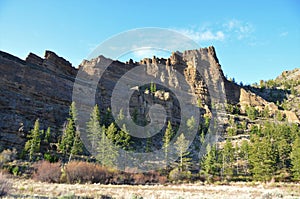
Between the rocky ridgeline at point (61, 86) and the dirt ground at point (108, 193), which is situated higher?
the rocky ridgeline at point (61, 86)

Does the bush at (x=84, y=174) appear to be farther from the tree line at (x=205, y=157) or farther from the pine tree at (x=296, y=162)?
the pine tree at (x=296, y=162)

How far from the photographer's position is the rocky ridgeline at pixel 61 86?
49.4 meters

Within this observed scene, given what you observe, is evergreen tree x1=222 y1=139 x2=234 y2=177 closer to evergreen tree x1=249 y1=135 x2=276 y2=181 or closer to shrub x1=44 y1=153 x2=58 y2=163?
evergreen tree x1=249 y1=135 x2=276 y2=181

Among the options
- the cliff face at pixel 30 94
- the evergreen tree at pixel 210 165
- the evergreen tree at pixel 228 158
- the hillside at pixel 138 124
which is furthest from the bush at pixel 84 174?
the evergreen tree at pixel 228 158

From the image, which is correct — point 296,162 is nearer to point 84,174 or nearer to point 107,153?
point 107,153

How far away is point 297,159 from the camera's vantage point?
133ft

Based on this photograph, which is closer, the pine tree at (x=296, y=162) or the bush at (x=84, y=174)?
the bush at (x=84, y=174)

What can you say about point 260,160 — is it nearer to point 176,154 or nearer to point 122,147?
point 176,154

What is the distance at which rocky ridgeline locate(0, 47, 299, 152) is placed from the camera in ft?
162

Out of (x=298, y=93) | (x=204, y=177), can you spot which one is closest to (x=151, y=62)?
(x=204, y=177)

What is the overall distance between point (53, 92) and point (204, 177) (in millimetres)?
40094

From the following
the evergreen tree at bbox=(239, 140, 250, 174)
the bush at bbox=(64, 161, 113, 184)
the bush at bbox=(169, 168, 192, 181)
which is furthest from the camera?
the evergreen tree at bbox=(239, 140, 250, 174)

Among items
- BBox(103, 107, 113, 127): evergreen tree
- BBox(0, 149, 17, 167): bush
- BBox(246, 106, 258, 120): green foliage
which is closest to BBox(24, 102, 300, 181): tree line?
BBox(0, 149, 17, 167): bush

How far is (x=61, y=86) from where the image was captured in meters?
64.3
